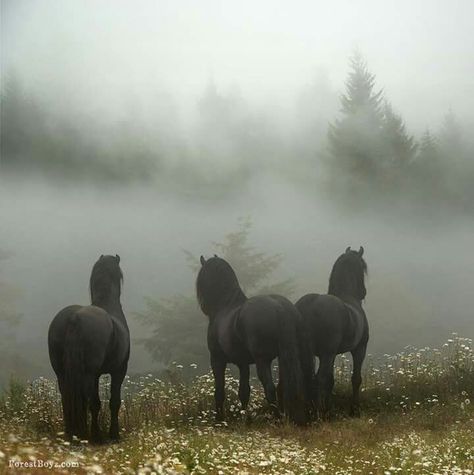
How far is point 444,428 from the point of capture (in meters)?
10.5

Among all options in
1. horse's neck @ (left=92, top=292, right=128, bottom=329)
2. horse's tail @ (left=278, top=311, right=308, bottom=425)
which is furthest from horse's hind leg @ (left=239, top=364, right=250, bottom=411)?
horse's neck @ (left=92, top=292, right=128, bottom=329)

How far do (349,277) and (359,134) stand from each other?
75.0ft

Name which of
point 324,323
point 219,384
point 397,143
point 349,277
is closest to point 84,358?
point 219,384

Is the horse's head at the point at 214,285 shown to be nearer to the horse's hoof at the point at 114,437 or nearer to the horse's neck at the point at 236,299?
the horse's neck at the point at 236,299

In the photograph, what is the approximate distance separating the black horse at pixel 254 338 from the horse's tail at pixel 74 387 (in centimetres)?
327

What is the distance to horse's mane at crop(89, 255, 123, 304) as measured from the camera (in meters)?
9.98

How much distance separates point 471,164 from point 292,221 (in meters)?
11.7

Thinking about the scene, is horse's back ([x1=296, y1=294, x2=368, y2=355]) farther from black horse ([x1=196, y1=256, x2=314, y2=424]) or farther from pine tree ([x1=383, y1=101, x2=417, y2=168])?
pine tree ([x1=383, y1=101, x2=417, y2=168])

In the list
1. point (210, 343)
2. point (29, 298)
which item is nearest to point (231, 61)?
point (29, 298)

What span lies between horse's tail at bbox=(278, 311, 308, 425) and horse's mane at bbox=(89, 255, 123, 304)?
285 centimetres

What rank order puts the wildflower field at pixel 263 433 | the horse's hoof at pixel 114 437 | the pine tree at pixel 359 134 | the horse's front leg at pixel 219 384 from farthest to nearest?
the pine tree at pixel 359 134, the horse's front leg at pixel 219 384, the horse's hoof at pixel 114 437, the wildflower field at pixel 263 433

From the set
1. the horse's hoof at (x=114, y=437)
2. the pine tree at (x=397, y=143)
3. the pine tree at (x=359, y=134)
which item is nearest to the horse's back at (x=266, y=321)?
the horse's hoof at (x=114, y=437)

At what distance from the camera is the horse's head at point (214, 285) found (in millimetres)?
11695

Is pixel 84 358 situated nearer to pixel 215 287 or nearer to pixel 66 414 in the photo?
pixel 66 414
